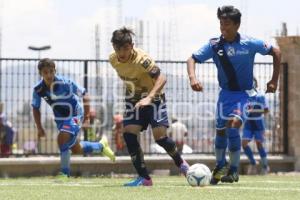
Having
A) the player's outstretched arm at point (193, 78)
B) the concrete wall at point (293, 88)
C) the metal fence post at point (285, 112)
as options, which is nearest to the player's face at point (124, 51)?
the player's outstretched arm at point (193, 78)

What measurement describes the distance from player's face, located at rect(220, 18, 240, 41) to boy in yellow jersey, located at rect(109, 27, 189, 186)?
0.91 metres

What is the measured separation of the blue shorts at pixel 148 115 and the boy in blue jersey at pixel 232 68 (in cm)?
63

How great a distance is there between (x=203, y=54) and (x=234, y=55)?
0.38 meters

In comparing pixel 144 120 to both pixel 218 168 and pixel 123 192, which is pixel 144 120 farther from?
pixel 123 192

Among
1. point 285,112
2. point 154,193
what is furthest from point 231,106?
point 285,112

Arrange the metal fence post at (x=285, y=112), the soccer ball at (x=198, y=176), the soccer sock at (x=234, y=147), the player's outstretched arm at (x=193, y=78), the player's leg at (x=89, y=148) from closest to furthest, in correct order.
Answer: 1. the soccer ball at (x=198, y=176)
2. the player's outstretched arm at (x=193, y=78)
3. the soccer sock at (x=234, y=147)
4. the player's leg at (x=89, y=148)
5. the metal fence post at (x=285, y=112)

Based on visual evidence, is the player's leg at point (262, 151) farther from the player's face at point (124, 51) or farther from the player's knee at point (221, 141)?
the player's face at point (124, 51)

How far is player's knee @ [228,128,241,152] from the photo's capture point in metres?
11.7

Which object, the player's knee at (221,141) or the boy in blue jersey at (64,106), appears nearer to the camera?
the player's knee at (221,141)

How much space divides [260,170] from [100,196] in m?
10.00

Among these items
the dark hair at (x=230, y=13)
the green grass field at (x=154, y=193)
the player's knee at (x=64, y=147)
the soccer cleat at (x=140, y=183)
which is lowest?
the soccer cleat at (x=140, y=183)

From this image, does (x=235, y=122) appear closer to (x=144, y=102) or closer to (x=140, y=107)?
(x=140, y=107)

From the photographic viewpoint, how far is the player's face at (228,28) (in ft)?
36.9

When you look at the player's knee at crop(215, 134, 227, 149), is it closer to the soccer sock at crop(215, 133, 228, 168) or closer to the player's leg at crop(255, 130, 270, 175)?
the soccer sock at crop(215, 133, 228, 168)
